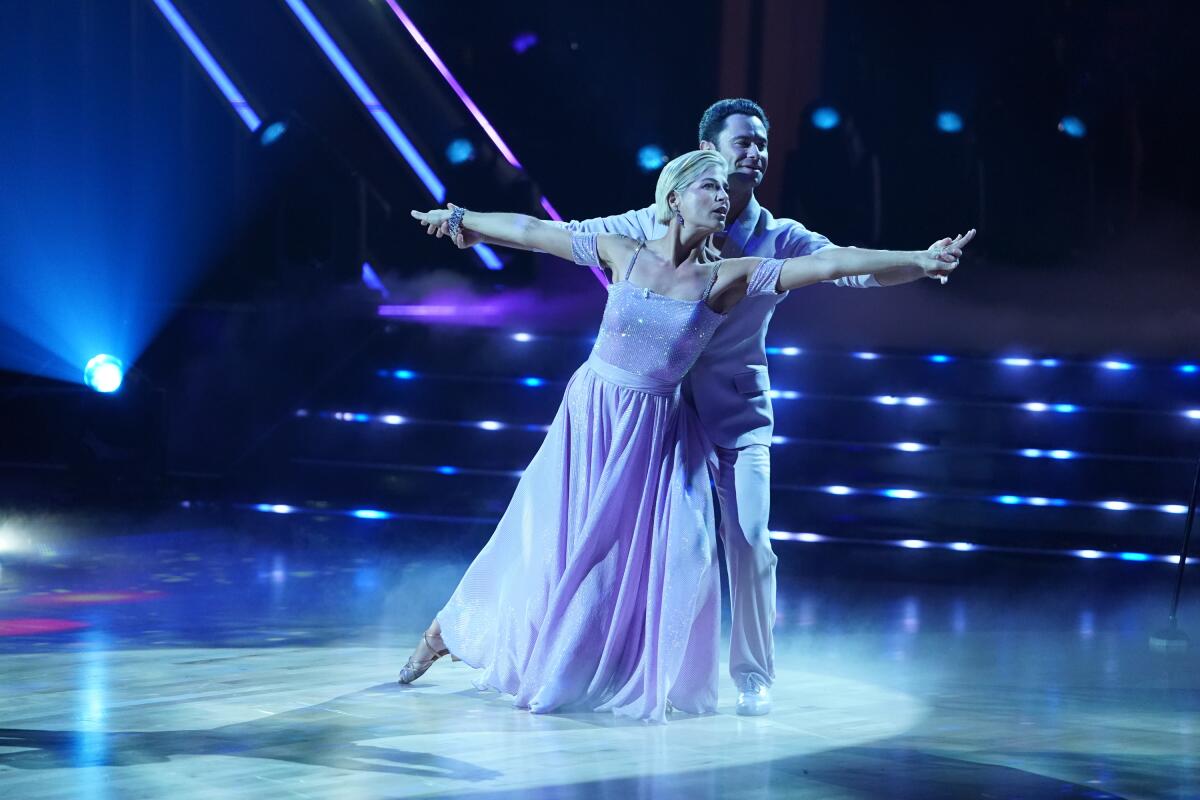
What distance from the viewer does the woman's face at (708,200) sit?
355cm

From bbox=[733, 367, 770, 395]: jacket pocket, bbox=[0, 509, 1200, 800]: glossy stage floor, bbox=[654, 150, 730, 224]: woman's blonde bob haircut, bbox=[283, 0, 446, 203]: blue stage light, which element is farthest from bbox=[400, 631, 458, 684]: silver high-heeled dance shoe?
bbox=[283, 0, 446, 203]: blue stage light

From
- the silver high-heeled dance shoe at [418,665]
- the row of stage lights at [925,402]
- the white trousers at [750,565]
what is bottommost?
the silver high-heeled dance shoe at [418,665]

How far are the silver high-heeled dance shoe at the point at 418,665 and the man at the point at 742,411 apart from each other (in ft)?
2.48

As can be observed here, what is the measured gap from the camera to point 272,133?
9.09 metres

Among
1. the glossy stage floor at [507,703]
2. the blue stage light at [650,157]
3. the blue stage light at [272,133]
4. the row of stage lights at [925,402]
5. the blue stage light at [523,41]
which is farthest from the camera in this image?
the blue stage light at [523,41]

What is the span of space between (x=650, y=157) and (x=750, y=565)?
23.2 ft

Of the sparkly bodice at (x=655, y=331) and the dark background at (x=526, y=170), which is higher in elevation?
the dark background at (x=526, y=170)

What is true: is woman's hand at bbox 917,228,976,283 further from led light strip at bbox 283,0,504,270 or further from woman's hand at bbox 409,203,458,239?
led light strip at bbox 283,0,504,270

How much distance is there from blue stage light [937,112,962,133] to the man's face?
6.77 meters

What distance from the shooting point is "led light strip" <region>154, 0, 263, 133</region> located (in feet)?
30.3

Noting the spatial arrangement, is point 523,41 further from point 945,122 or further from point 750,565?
point 750,565

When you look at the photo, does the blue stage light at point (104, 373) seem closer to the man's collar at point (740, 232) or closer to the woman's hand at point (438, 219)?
the woman's hand at point (438, 219)

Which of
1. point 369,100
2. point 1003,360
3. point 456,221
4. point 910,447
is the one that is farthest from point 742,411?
point 369,100

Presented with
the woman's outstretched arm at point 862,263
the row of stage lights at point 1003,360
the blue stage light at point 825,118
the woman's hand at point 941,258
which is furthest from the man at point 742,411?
the blue stage light at point 825,118
